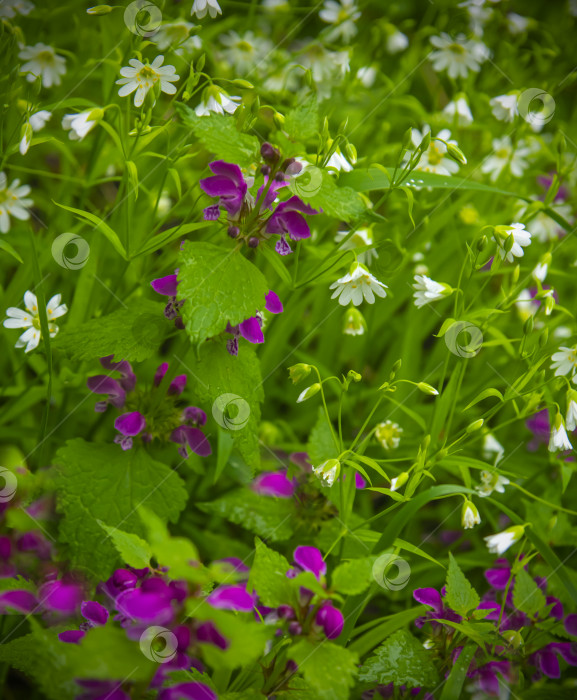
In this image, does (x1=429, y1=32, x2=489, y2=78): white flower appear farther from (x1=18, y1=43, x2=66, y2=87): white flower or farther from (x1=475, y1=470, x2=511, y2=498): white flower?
(x1=475, y1=470, x2=511, y2=498): white flower

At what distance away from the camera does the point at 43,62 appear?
1.66m

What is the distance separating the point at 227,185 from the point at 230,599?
67 centimetres

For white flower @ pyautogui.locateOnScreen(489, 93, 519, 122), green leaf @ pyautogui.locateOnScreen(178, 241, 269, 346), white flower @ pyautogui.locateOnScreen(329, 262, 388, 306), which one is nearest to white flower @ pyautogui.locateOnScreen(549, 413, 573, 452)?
white flower @ pyautogui.locateOnScreen(329, 262, 388, 306)

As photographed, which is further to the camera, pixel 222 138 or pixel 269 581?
pixel 222 138

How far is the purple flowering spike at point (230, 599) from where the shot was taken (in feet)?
2.68

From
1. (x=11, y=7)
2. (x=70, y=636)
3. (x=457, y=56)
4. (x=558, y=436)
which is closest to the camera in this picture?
(x=70, y=636)

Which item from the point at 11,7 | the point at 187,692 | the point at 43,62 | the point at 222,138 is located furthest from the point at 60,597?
the point at 11,7

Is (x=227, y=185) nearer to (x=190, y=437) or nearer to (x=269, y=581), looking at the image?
(x=190, y=437)

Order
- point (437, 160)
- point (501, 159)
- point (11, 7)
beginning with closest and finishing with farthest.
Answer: point (11, 7) → point (437, 160) → point (501, 159)

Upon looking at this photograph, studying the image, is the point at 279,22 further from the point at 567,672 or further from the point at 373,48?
the point at 567,672

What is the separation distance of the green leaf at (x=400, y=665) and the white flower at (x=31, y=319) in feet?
3.03

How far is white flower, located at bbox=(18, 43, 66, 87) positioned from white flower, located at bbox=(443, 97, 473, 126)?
114cm

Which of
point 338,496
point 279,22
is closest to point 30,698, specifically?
point 338,496

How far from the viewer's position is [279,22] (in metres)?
2.33
